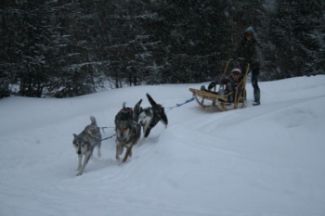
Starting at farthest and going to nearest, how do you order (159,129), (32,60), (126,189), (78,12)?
(78,12)
(32,60)
(159,129)
(126,189)

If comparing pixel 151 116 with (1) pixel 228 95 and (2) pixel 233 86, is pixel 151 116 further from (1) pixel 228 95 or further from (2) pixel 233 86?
→ (2) pixel 233 86

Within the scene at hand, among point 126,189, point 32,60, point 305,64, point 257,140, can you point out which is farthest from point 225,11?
point 126,189

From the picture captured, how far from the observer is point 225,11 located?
17.0 m

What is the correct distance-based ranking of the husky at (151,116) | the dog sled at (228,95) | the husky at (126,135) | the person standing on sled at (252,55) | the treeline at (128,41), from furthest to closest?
the treeline at (128,41), the person standing on sled at (252,55), the dog sled at (228,95), the husky at (151,116), the husky at (126,135)

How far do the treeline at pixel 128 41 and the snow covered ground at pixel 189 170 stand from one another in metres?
4.65

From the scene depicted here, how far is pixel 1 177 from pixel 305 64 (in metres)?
17.8

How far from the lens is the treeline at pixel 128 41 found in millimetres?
13523

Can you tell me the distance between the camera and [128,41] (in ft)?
56.7

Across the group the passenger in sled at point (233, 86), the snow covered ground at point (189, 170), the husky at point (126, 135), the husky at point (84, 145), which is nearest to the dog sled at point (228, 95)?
the passenger in sled at point (233, 86)

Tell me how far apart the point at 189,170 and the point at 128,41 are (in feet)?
41.0

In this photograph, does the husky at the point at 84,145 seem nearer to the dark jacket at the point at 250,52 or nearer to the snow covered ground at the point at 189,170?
the snow covered ground at the point at 189,170

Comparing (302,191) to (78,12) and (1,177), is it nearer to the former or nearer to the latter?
(1,177)

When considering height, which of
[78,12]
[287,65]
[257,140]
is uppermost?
[78,12]

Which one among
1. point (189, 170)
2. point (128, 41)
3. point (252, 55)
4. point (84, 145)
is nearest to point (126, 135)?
point (84, 145)
